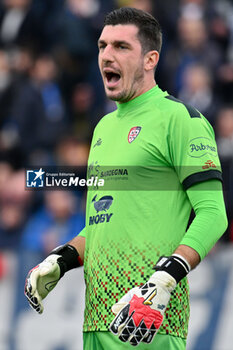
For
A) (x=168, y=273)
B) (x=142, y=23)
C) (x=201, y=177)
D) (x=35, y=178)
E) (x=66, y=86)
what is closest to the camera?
(x=168, y=273)

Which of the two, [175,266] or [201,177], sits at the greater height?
[201,177]

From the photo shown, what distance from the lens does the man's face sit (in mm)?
5176

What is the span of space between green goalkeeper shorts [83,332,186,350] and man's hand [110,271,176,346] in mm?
338

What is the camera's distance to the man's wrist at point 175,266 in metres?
4.56

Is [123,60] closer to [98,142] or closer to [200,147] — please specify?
[98,142]

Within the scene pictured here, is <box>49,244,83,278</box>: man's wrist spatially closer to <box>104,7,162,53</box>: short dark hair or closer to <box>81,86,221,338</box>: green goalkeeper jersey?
<box>81,86,221,338</box>: green goalkeeper jersey

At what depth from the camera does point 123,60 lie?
5.17 metres

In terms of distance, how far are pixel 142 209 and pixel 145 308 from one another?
72cm

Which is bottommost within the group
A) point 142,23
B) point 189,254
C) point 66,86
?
point 189,254

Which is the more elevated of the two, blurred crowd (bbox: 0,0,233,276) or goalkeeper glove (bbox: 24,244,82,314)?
blurred crowd (bbox: 0,0,233,276)

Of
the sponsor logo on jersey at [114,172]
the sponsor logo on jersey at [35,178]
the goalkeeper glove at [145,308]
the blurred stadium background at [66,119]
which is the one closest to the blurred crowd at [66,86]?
the blurred stadium background at [66,119]

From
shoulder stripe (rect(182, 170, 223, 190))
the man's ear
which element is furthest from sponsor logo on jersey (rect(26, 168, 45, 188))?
shoulder stripe (rect(182, 170, 223, 190))

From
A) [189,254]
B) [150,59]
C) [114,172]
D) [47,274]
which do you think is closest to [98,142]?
[114,172]

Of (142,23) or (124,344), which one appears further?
(142,23)
